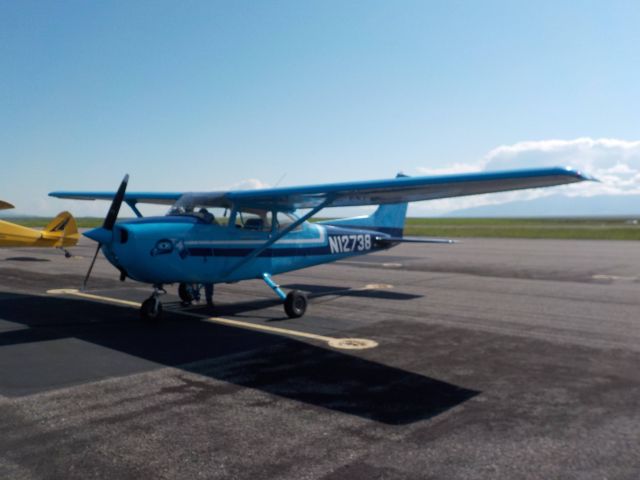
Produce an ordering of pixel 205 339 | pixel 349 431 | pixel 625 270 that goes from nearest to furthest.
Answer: pixel 349 431, pixel 205 339, pixel 625 270

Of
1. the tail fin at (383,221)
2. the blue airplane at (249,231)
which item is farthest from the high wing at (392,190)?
the tail fin at (383,221)

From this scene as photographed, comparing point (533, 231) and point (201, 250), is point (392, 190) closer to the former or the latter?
point (201, 250)

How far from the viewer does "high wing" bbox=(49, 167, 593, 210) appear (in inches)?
260

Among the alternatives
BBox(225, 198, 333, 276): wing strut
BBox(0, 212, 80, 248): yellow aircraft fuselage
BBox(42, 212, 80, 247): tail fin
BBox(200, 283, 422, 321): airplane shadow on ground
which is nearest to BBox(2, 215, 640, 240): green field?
BBox(42, 212, 80, 247): tail fin

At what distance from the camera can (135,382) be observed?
5918mm

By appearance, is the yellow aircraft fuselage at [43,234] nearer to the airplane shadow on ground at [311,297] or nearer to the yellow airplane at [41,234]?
the yellow airplane at [41,234]

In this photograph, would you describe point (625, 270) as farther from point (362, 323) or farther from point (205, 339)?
point (205, 339)

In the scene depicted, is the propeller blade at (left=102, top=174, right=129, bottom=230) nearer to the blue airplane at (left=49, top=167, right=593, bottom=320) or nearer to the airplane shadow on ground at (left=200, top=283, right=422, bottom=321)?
the blue airplane at (left=49, top=167, right=593, bottom=320)

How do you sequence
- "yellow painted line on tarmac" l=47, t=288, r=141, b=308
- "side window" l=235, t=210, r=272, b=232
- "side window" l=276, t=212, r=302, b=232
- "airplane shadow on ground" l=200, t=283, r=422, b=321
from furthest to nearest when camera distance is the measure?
"yellow painted line on tarmac" l=47, t=288, r=141, b=308 < "side window" l=276, t=212, r=302, b=232 < "airplane shadow on ground" l=200, t=283, r=422, b=321 < "side window" l=235, t=210, r=272, b=232

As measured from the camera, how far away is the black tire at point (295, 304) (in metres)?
9.96

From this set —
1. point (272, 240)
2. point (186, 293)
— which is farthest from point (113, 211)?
point (186, 293)

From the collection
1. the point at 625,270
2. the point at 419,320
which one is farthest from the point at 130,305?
the point at 625,270

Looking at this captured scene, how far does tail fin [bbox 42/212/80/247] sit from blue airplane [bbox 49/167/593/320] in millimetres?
13737

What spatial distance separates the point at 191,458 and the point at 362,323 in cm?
580
